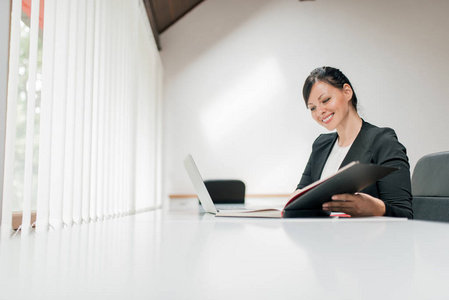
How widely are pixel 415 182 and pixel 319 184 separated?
0.98 metres

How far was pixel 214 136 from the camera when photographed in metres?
4.06

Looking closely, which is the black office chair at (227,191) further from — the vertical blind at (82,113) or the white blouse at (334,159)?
the white blouse at (334,159)

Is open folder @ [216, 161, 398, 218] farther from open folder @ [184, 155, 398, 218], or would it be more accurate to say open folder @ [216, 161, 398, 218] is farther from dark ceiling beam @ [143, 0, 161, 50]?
dark ceiling beam @ [143, 0, 161, 50]

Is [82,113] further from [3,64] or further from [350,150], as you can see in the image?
[350,150]

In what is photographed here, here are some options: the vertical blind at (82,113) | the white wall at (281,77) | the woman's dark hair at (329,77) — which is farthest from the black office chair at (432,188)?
the white wall at (281,77)

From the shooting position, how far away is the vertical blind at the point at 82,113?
123 centimetres

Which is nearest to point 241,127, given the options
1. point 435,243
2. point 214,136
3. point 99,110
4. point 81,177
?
point 214,136

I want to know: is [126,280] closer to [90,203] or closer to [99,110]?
[90,203]

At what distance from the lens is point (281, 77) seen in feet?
13.6

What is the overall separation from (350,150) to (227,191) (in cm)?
155

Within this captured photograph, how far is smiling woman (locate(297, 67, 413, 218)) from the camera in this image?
1154 millimetres

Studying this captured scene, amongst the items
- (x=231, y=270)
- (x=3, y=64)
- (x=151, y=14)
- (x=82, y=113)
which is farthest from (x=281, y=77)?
(x=231, y=270)

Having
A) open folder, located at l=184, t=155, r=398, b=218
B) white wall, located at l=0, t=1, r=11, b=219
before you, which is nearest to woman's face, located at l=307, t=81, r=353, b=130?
open folder, located at l=184, t=155, r=398, b=218

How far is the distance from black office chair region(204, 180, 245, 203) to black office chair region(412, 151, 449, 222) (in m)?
1.62
